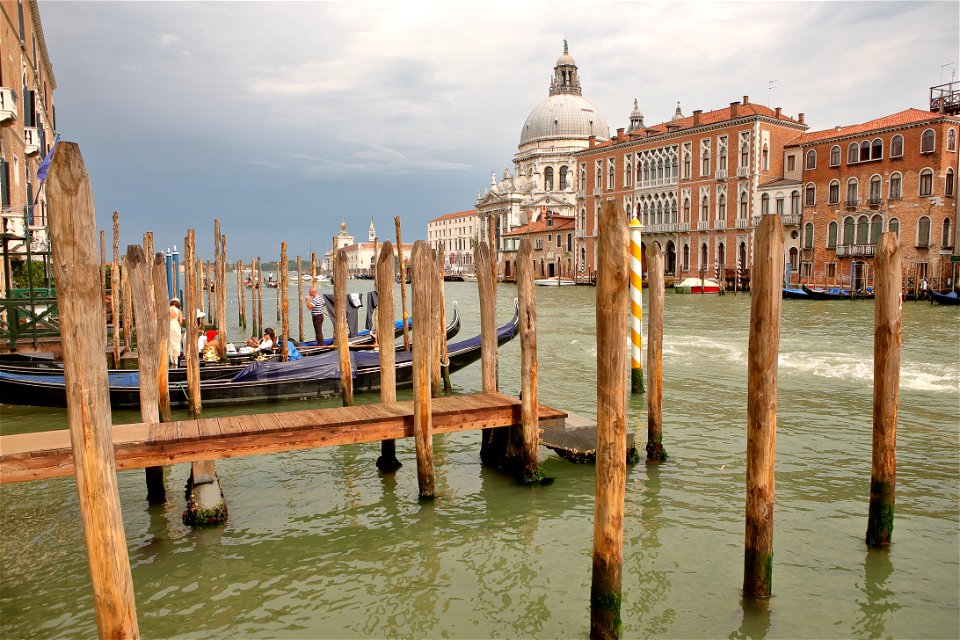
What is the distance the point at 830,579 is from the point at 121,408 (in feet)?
21.9

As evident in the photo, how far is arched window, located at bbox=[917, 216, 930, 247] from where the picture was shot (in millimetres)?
24156

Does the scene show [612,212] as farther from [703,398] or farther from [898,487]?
[703,398]

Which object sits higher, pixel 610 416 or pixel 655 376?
pixel 610 416

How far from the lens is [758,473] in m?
2.96

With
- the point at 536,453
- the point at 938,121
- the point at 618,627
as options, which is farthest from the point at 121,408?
the point at 938,121

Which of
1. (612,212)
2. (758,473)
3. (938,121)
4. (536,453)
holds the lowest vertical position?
(536,453)

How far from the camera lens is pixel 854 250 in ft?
85.7

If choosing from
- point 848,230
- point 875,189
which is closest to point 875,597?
point 875,189

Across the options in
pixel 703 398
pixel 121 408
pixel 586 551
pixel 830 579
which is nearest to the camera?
pixel 830 579

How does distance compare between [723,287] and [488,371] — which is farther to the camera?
[723,287]

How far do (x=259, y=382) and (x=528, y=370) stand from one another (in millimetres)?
4047

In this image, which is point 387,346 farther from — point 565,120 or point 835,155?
point 565,120

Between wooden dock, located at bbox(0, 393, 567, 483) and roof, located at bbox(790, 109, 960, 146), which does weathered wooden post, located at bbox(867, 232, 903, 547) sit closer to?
wooden dock, located at bbox(0, 393, 567, 483)

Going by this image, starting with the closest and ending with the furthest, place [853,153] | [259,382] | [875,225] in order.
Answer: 1. [259,382]
2. [875,225]
3. [853,153]
